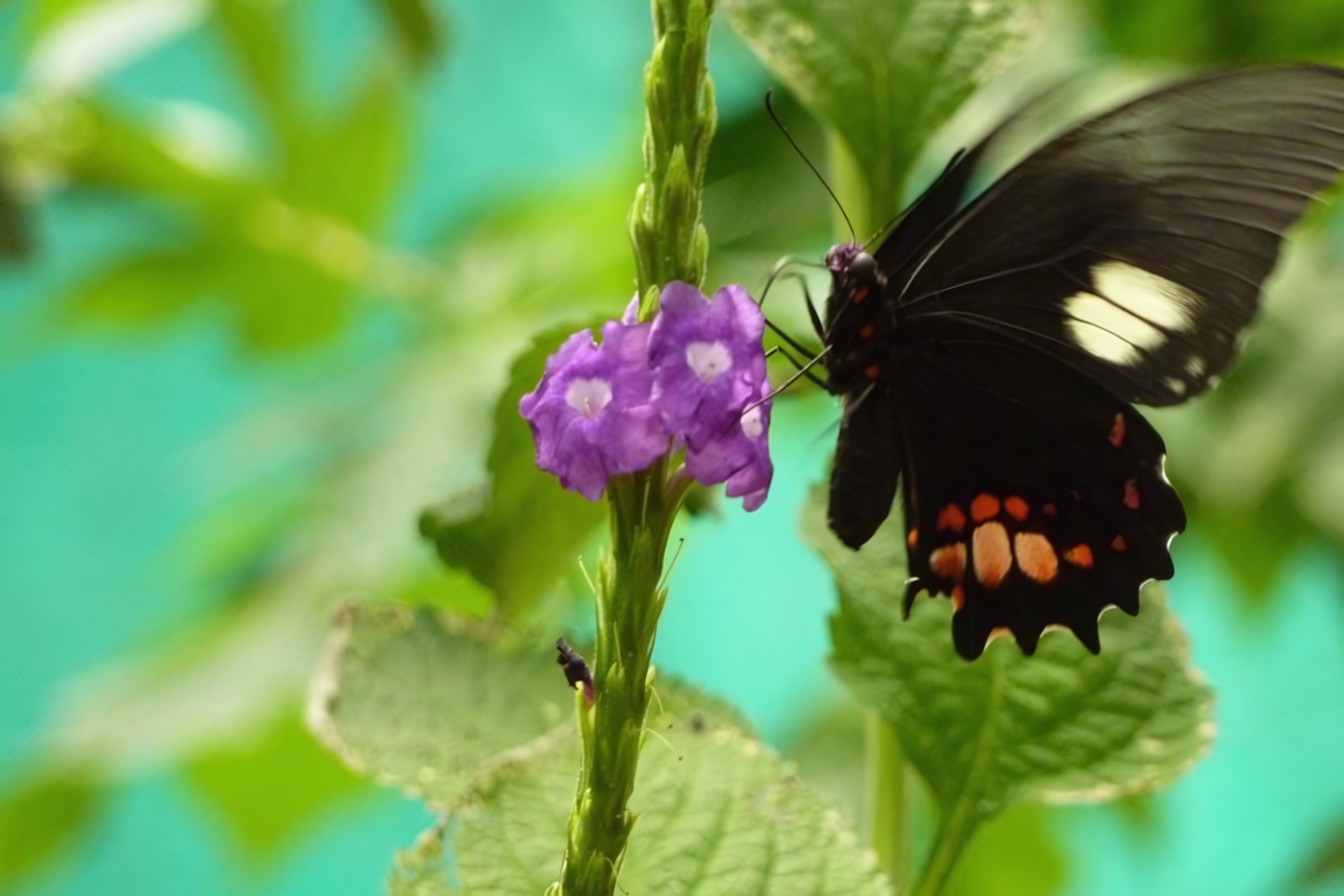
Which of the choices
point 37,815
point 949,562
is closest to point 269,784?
point 37,815

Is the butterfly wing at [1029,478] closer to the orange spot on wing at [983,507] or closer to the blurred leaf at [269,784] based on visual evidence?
the orange spot on wing at [983,507]

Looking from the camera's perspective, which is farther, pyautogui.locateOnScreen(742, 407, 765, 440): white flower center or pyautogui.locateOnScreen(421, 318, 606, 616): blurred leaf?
pyautogui.locateOnScreen(421, 318, 606, 616): blurred leaf

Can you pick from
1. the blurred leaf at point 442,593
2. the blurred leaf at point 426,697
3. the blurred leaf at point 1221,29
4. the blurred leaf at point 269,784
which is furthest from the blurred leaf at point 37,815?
the blurred leaf at point 1221,29

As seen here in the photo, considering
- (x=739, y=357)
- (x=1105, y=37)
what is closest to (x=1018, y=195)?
(x=739, y=357)

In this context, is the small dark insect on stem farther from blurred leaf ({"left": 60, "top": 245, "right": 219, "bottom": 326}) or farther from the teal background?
the teal background

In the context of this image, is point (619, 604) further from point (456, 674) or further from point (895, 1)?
point (895, 1)

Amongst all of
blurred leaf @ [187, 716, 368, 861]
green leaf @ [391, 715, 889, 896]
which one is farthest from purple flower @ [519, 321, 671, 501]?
blurred leaf @ [187, 716, 368, 861]
